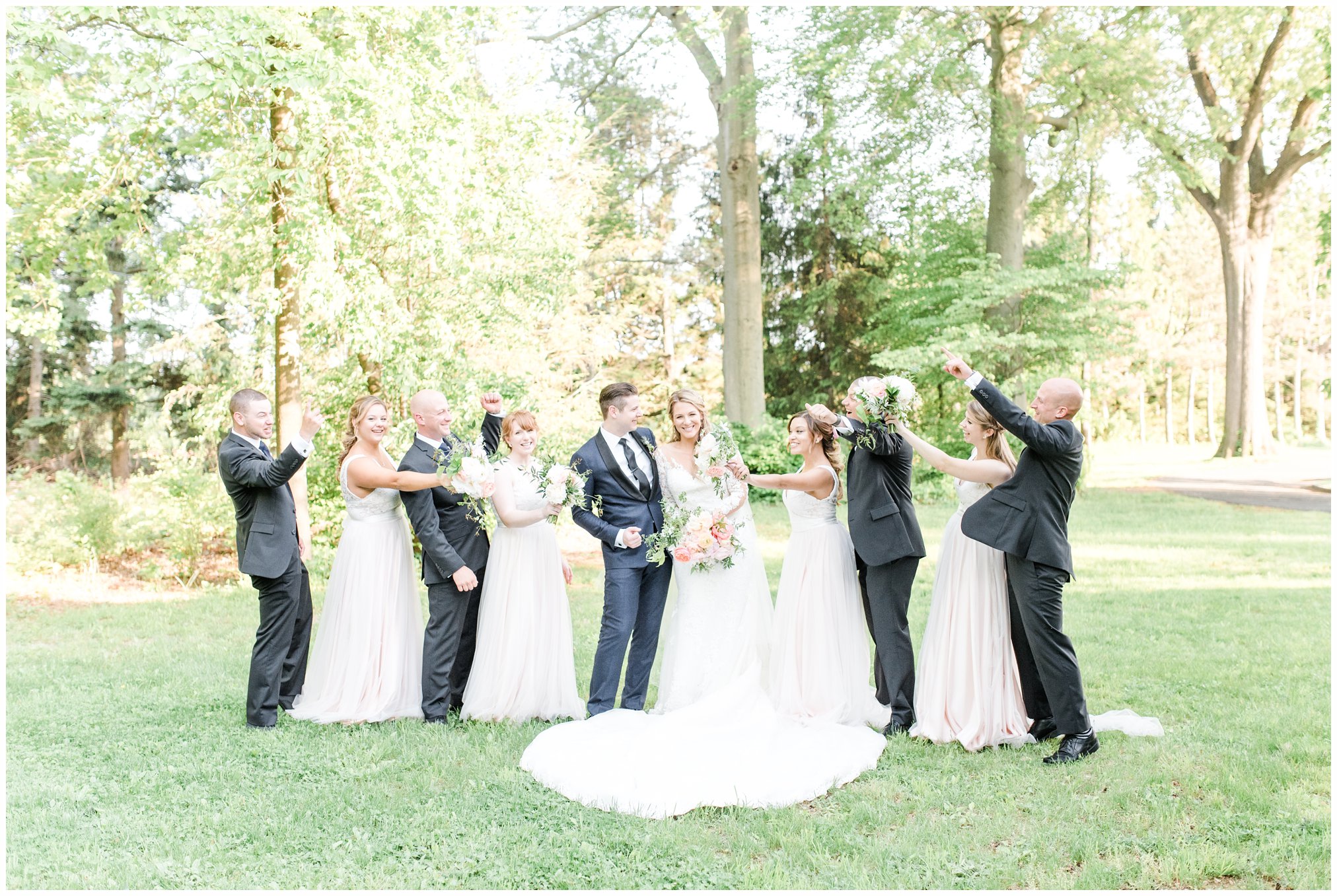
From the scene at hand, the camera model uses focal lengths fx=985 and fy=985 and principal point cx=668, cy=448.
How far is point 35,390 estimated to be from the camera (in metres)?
21.8

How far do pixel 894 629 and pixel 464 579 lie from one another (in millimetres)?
2632

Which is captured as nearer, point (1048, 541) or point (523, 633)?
point (1048, 541)

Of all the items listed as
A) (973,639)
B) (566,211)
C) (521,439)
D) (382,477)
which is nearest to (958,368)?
(973,639)

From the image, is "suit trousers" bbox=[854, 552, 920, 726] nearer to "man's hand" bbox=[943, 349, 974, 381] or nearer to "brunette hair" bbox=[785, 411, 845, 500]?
"brunette hair" bbox=[785, 411, 845, 500]

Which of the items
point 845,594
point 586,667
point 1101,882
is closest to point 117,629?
point 586,667

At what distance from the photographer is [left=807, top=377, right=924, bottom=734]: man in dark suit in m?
5.85

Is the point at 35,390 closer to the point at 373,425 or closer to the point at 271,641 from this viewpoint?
the point at 271,641

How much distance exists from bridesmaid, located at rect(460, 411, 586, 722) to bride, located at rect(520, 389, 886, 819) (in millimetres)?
482

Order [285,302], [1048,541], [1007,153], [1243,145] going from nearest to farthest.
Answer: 1. [1048,541]
2. [285,302]
3. [1007,153]
4. [1243,145]

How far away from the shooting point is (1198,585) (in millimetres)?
10922

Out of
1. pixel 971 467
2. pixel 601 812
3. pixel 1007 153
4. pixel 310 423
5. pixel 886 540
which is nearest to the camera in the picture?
pixel 601 812

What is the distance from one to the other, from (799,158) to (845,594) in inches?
693

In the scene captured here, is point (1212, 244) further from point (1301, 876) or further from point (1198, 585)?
point (1301, 876)

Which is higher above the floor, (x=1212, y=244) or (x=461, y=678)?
(x=1212, y=244)
